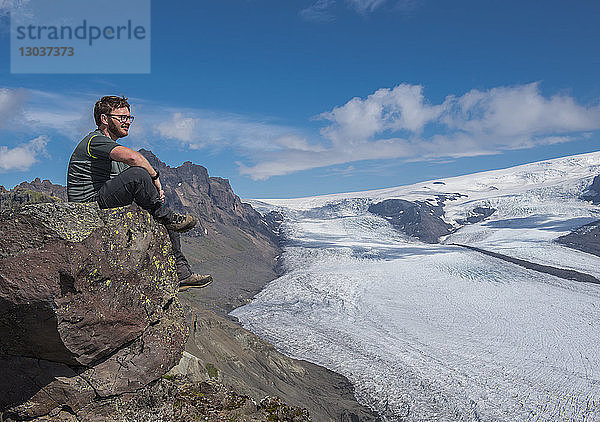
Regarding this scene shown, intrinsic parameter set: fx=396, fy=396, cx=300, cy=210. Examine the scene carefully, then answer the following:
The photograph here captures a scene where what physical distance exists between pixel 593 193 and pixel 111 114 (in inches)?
3909

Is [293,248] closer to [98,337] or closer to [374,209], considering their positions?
[374,209]

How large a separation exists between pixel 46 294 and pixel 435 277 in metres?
42.8

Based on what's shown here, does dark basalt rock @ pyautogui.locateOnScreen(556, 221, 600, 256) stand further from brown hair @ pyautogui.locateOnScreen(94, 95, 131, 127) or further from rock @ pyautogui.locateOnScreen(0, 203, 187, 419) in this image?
brown hair @ pyautogui.locateOnScreen(94, 95, 131, 127)

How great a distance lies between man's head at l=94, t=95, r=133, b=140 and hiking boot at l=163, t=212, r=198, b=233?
101 cm

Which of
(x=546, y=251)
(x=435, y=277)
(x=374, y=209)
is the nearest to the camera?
(x=435, y=277)

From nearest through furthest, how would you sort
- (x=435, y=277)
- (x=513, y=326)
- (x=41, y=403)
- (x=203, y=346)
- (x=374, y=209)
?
1. (x=41, y=403)
2. (x=203, y=346)
3. (x=513, y=326)
4. (x=435, y=277)
5. (x=374, y=209)

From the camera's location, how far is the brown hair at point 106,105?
3.73 metres

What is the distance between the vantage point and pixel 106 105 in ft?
12.2

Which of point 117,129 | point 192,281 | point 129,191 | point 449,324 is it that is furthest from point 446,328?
point 117,129

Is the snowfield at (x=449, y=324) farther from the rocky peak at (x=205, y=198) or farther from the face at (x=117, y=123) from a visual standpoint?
the face at (x=117, y=123)

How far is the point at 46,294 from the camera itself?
121 inches

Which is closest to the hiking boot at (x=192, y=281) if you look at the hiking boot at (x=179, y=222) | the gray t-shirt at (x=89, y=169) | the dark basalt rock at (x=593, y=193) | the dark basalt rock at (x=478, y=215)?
the hiking boot at (x=179, y=222)

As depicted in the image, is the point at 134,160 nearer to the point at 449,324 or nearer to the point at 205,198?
the point at 449,324

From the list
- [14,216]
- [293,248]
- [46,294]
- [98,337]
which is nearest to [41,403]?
[98,337]
